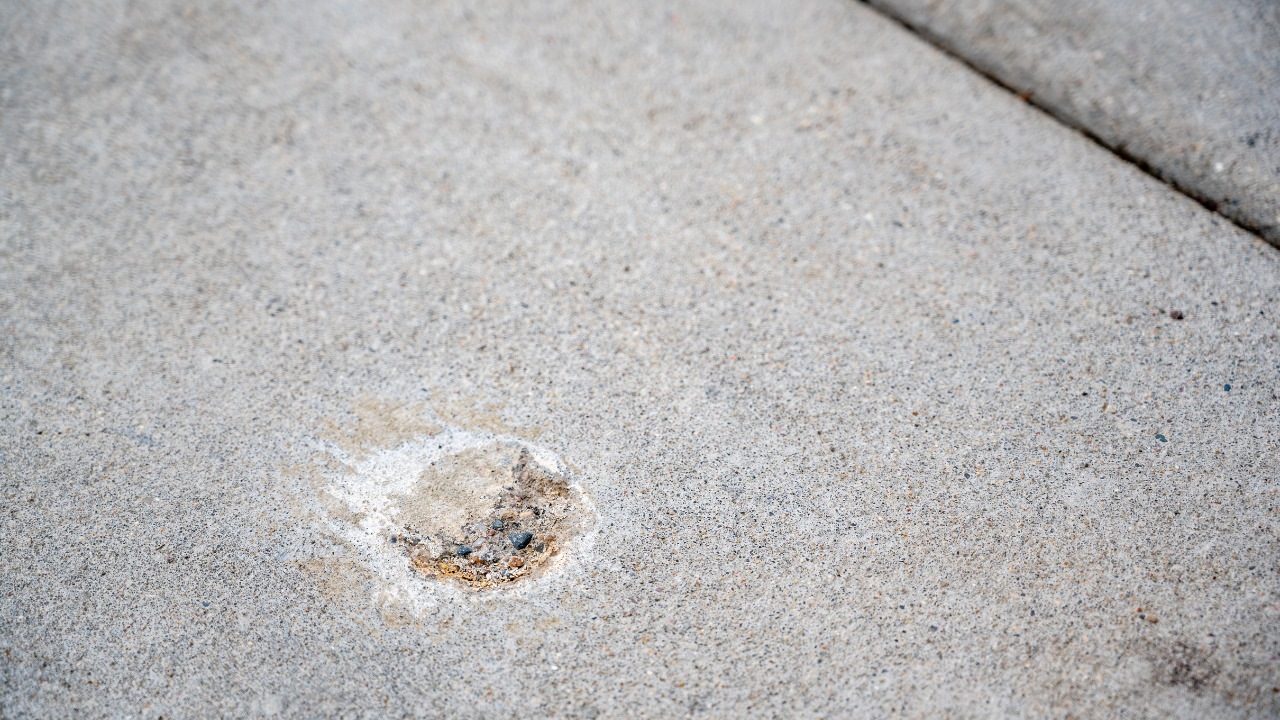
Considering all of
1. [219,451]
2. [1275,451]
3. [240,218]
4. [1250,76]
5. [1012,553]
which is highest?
[1250,76]

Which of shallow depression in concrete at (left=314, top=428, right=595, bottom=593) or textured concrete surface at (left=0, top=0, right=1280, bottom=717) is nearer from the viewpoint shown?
textured concrete surface at (left=0, top=0, right=1280, bottom=717)

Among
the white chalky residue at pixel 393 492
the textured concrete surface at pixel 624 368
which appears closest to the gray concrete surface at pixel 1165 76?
the textured concrete surface at pixel 624 368

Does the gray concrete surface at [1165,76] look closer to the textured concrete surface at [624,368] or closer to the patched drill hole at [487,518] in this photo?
the textured concrete surface at [624,368]

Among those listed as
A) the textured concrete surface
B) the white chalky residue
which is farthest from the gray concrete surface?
the white chalky residue

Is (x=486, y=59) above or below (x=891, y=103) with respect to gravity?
below

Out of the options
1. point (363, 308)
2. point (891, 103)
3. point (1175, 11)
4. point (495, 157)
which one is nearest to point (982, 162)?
point (891, 103)

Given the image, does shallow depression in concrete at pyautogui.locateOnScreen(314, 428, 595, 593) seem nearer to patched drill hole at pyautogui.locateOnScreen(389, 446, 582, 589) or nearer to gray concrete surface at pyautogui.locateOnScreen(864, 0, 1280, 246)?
patched drill hole at pyautogui.locateOnScreen(389, 446, 582, 589)

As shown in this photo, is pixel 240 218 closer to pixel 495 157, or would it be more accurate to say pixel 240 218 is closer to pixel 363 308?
pixel 363 308
